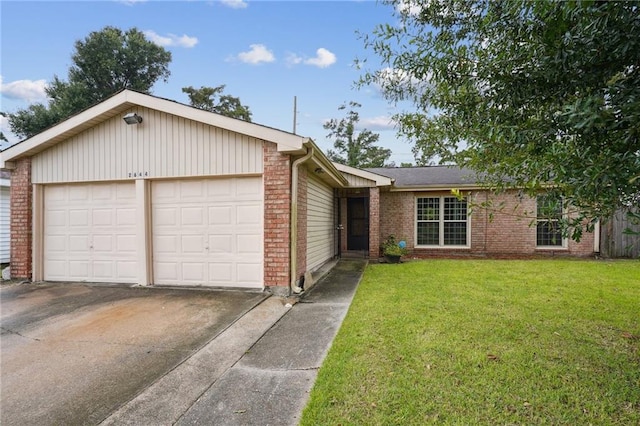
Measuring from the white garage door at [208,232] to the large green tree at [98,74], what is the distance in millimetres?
23054

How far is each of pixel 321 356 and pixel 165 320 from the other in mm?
2571

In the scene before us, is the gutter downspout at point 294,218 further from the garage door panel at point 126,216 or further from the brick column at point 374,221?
the brick column at point 374,221

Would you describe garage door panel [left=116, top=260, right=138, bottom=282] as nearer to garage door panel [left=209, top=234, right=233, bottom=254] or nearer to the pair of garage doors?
the pair of garage doors

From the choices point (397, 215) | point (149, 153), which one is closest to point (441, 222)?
point (397, 215)

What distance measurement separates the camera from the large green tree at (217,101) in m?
28.1

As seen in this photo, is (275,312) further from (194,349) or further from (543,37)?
(543,37)

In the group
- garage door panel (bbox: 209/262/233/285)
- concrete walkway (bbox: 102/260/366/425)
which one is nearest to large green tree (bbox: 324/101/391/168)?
garage door panel (bbox: 209/262/233/285)

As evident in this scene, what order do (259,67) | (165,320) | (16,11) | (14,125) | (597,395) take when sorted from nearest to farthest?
(597,395) < (165,320) < (16,11) < (259,67) < (14,125)

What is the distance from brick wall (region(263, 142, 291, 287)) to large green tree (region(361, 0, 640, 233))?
2.73m

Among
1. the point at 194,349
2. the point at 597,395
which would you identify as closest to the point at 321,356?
the point at 194,349

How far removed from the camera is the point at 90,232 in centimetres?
696

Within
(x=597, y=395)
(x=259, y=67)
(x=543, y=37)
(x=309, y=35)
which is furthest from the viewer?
(x=259, y=67)

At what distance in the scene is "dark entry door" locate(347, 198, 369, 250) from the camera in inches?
526

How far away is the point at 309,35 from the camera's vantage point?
9031 mm
